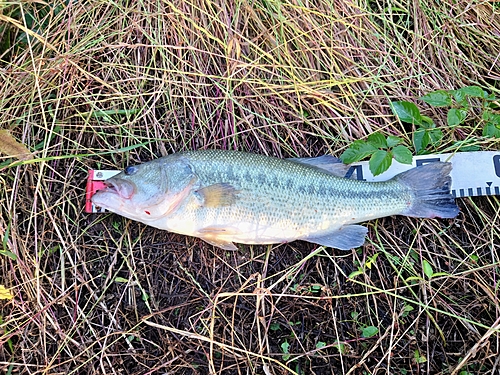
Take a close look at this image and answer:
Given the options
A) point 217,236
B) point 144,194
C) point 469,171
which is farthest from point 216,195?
point 469,171

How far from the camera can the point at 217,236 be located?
9.20 ft

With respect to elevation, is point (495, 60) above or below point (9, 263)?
above

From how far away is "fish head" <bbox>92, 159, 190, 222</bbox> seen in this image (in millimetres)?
2691

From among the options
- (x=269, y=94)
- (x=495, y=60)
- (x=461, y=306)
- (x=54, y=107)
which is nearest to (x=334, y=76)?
(x=269, y=94)

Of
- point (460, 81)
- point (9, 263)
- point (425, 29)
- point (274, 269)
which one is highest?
point (425, 29)

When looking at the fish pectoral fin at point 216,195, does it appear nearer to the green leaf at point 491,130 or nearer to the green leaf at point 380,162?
the green leaf at point 380,162

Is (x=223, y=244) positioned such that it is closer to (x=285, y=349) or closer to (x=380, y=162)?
(x=285, y=349)

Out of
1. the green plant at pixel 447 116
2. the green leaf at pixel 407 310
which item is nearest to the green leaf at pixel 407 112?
the green plant at pixel 447 116

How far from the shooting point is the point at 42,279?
2.88 m

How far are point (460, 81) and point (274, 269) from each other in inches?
90.3

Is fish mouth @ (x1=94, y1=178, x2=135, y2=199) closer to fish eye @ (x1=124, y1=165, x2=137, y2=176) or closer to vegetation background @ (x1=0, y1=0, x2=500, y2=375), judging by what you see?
fish eye @ (x1=124, y1=165, x2=137, y2=176)

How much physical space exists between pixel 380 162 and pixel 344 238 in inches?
24.8

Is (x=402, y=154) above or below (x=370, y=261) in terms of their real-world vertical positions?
above

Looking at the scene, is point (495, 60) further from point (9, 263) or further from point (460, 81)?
point (9, 263)
